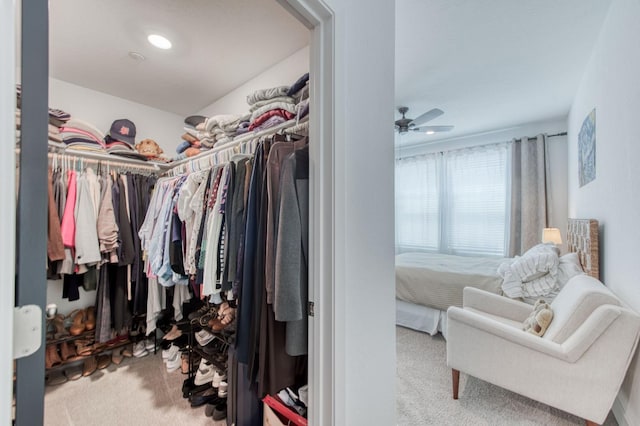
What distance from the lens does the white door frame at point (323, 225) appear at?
3.08 ft

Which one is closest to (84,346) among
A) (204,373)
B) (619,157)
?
(204,373)

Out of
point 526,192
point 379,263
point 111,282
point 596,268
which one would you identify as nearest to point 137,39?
point 111,282

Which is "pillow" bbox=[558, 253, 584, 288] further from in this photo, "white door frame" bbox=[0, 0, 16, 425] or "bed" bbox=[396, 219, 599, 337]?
"white door frame" bbox=[0, 0, 16, 425]

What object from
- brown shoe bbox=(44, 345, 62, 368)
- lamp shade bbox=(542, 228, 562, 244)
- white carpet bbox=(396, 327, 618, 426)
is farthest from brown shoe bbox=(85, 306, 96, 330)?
lamp shade bbox=(542, 228, 562, 244)

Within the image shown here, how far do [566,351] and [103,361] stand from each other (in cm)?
334

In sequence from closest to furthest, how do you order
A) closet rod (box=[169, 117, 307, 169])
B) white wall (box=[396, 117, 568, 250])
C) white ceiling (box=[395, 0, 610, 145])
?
closet rod (box=[169, 117, 307, 169])
white ceiling (box=[395, 0, 610, 145])
white wall (box=[396, 117, 568, 250])

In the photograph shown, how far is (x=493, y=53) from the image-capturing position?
2.25 meters

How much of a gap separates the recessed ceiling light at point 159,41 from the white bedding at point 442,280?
2.89 metres

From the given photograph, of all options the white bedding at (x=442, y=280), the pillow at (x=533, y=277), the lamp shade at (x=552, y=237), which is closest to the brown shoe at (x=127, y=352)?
the white bedding at (x=442, y=280)

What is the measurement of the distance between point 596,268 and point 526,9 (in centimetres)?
197

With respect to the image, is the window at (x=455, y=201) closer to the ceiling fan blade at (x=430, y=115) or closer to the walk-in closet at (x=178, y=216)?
the ceiling fan blade at (x=430, y=115)

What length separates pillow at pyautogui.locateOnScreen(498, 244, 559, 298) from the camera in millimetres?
2301

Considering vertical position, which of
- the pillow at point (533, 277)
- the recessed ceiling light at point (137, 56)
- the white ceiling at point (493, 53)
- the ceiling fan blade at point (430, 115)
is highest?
the white ceiling at point (493, 53)

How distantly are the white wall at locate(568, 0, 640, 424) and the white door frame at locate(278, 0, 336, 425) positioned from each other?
1.68 meters
